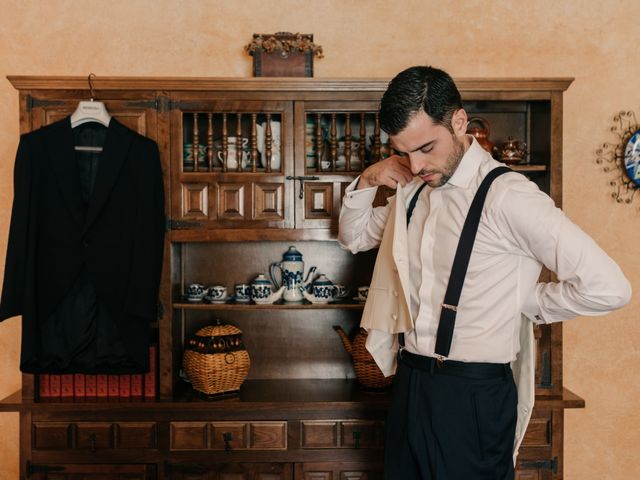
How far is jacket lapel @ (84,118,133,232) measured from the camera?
2.75 meters

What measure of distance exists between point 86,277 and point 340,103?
1.41 m

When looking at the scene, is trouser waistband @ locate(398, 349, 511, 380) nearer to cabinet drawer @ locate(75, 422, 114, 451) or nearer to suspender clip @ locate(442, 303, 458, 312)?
suspender clip @ locate(442, 303, 458, 312)

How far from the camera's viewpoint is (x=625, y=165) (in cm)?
332

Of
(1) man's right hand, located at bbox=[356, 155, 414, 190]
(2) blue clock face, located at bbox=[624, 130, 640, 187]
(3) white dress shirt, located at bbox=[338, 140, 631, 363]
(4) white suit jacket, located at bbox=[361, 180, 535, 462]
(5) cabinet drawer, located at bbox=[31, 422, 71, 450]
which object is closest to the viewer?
(3) white dress shirt, located at bbox=[338, 140, 631, 363]

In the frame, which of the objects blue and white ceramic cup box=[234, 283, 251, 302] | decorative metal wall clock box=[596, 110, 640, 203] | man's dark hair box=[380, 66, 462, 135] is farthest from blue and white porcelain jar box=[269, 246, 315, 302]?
decorative metal wall clock box=[596, 110, 640, 203]

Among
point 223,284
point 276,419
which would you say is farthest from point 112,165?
point 276,419

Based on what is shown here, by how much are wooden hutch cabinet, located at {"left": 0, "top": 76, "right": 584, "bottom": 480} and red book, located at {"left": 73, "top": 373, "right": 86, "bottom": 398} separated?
59 millimetres

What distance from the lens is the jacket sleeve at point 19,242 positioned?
8.89 feet

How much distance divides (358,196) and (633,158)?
74.0 inches

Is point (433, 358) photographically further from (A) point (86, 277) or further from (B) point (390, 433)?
(A) point (86, 277)

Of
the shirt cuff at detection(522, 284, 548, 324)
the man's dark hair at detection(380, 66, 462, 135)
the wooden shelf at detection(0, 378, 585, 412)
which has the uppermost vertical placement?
the man's dark hair at detection(380, 66, 462, 135)

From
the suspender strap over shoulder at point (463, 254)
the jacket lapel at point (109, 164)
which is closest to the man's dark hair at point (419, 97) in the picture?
the suspender strap over shoulder at point (463, 254)

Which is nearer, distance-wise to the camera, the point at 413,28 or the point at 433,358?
the point at 433,358

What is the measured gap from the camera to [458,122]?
1839mm
